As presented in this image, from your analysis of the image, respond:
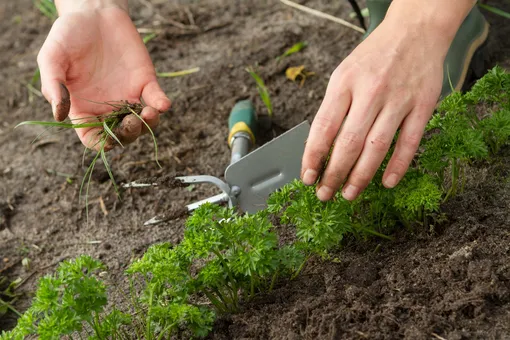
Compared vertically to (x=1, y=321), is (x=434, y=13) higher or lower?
higher

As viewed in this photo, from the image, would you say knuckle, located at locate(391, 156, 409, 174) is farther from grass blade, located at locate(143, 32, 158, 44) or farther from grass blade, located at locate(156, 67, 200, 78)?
grass blade, located at locate(143, 32, 158, 44)

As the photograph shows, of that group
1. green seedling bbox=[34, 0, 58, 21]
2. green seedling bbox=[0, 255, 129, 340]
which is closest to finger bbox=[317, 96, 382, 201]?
green seedling bbox=[0, 255, 129, 340]

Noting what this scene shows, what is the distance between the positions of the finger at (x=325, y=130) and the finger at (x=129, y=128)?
2.31ft

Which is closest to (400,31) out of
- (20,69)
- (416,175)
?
(416,175)

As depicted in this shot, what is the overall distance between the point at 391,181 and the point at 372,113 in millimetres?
200

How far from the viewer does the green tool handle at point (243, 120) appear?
2666 millimetres

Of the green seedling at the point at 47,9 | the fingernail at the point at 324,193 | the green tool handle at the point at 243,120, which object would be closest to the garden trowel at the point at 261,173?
the green tool handle at the point at 243,120

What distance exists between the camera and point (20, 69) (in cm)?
388

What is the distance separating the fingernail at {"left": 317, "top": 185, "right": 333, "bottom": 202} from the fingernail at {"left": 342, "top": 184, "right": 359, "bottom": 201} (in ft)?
0.14

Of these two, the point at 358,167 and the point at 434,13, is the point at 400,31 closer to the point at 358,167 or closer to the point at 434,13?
the point at 434,13

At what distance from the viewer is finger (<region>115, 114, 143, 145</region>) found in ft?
7.14

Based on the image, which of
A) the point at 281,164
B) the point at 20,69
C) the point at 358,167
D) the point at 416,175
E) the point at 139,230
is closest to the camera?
the point at 358,167

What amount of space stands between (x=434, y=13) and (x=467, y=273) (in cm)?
78

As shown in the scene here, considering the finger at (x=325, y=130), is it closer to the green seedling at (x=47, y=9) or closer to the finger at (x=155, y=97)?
the finger at (x=155, y=97)
